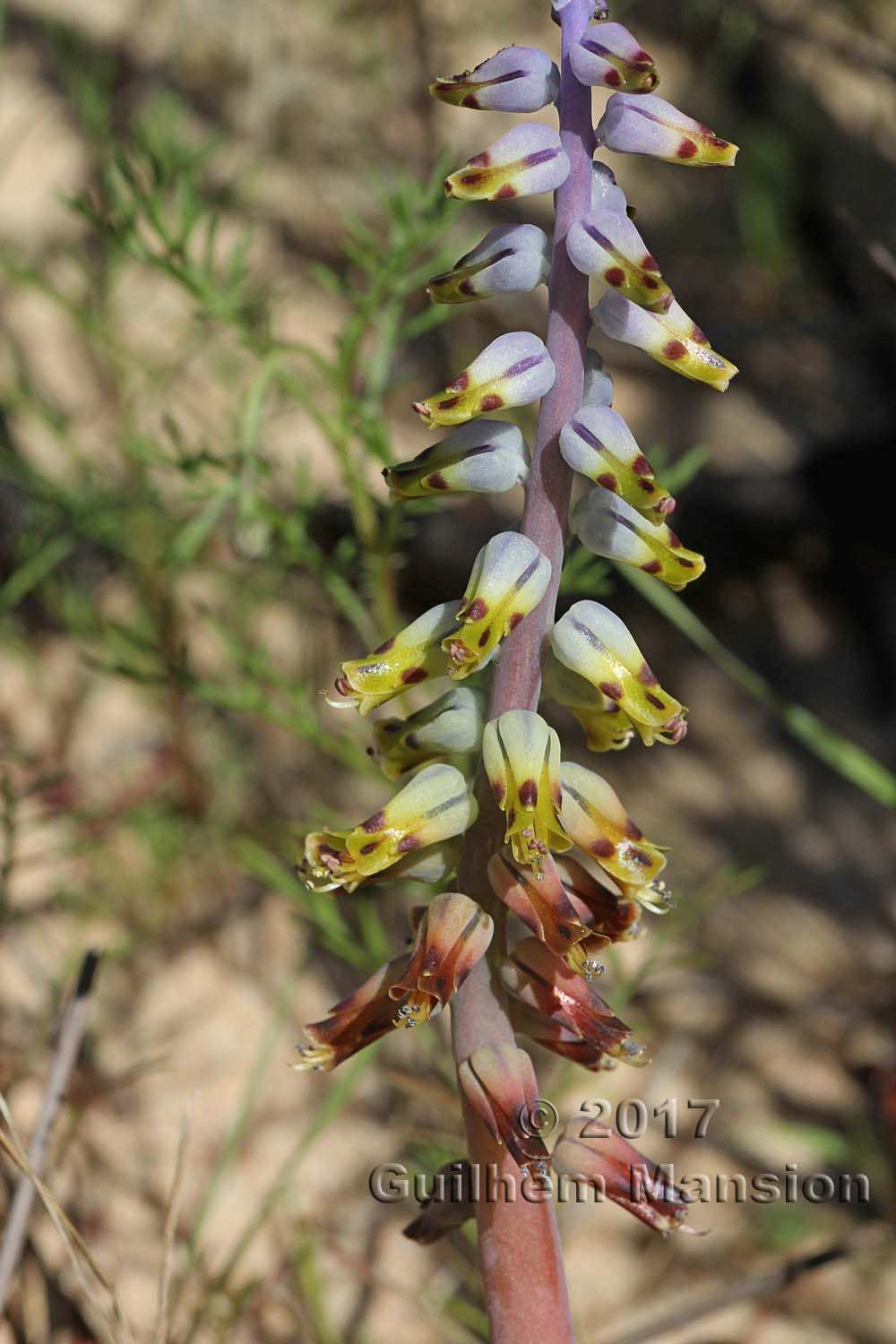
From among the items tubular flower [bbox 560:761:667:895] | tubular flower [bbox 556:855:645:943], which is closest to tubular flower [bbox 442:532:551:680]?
tubular flower [bbox 560:761:667:895]

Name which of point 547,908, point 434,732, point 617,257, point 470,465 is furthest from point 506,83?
point 547,908

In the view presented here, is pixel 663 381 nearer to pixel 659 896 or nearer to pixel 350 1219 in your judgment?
pixel 350 1219

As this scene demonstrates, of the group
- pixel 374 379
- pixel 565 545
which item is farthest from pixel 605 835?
pixel 374 379

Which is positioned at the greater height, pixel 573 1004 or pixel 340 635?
pixel 573 1004

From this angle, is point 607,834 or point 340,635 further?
point 340,635

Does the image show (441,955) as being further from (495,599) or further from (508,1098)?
(495,599)

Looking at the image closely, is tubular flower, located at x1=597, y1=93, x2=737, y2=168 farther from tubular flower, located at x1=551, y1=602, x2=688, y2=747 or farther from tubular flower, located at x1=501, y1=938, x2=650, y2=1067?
tubular flower, located at x1=501, y1=938, x2=650, y2=1067

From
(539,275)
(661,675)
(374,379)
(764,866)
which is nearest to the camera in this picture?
(539,275)

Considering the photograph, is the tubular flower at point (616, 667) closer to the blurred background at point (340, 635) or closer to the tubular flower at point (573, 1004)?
the tubular flower at point (573, 1004)
